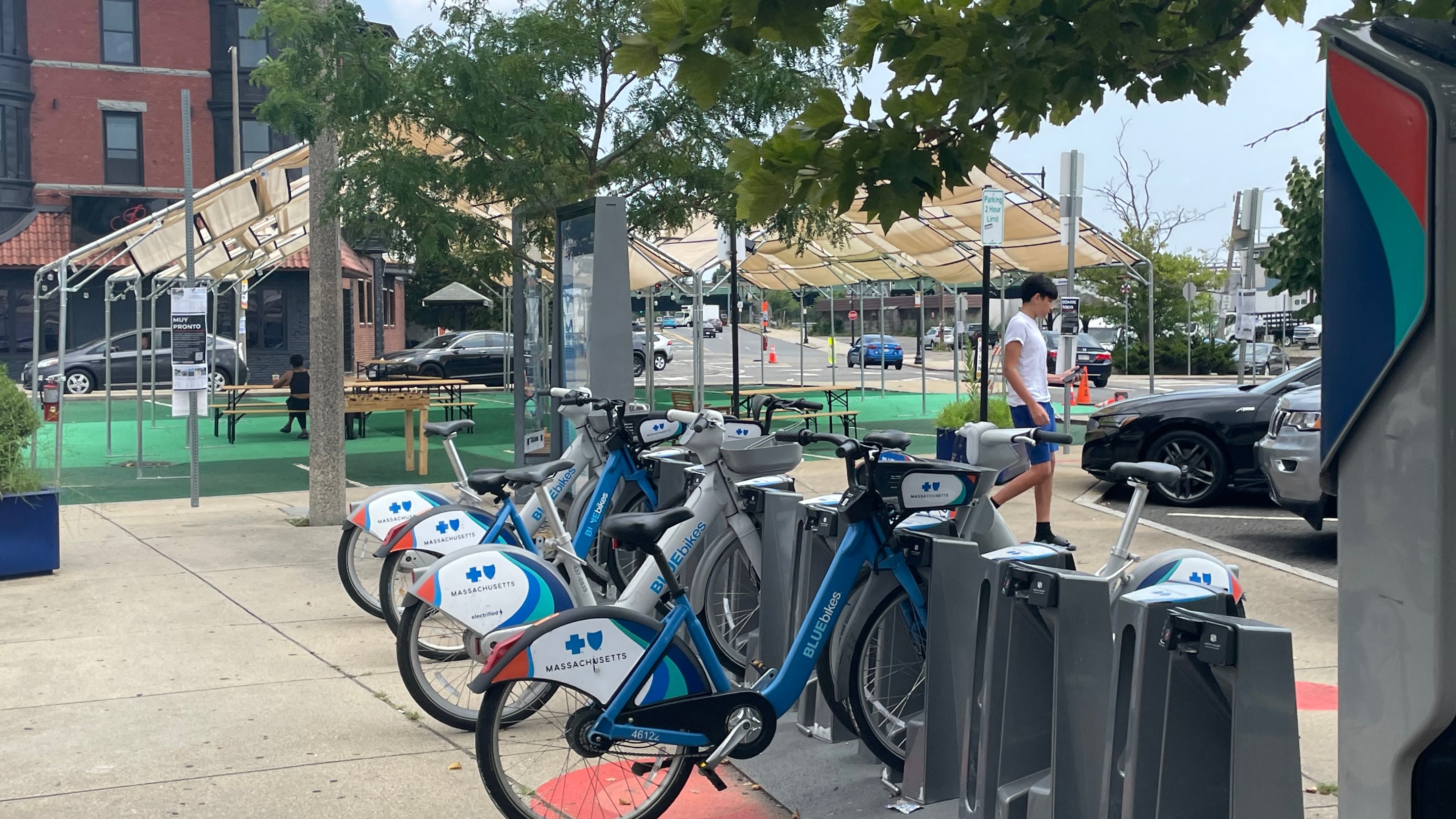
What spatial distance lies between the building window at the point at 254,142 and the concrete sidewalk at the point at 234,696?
1242 inches

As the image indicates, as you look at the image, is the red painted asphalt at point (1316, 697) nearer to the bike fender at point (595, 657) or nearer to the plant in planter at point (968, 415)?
the bike fender at point (595, 657)

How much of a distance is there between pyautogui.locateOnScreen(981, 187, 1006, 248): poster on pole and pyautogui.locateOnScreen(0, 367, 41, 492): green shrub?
876 centimetres

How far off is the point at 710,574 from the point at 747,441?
57 centimetres


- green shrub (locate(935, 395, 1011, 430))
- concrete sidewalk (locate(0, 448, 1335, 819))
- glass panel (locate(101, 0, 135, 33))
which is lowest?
concrete sidewalk (locate(0, 448, 1335, 819))

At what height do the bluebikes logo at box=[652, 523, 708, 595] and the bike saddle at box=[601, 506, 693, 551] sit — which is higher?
the bike saddle at box=[601, 506, 693, 551]

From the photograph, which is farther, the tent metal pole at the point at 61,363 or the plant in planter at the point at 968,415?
the plant in planter at the point at 968,415

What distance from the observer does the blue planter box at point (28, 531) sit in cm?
873

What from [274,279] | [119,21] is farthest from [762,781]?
[119,21]

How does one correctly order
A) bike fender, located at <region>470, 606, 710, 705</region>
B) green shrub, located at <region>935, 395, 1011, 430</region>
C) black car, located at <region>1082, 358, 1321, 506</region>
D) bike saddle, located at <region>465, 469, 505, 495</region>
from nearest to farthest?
bike fender, located at <region>470, 606, 710, 705</region>, bike saddle, located at <region>465, 469, 505, 495</region>, black car, located at <region>1082, 358, 1321, 506</region>, green shrub, located at <region>935, 395, 1011, 430</region>

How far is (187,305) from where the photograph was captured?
13.1 meters

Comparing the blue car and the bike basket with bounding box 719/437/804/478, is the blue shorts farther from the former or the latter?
the blue car

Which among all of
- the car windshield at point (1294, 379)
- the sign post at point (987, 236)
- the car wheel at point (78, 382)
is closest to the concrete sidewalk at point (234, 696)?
the car windshield at point (1294, 379)

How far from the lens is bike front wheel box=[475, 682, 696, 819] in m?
4.23

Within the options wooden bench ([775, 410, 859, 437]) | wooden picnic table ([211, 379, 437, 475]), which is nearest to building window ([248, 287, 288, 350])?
wooden picnic table ([211, 379, 437, 475])
